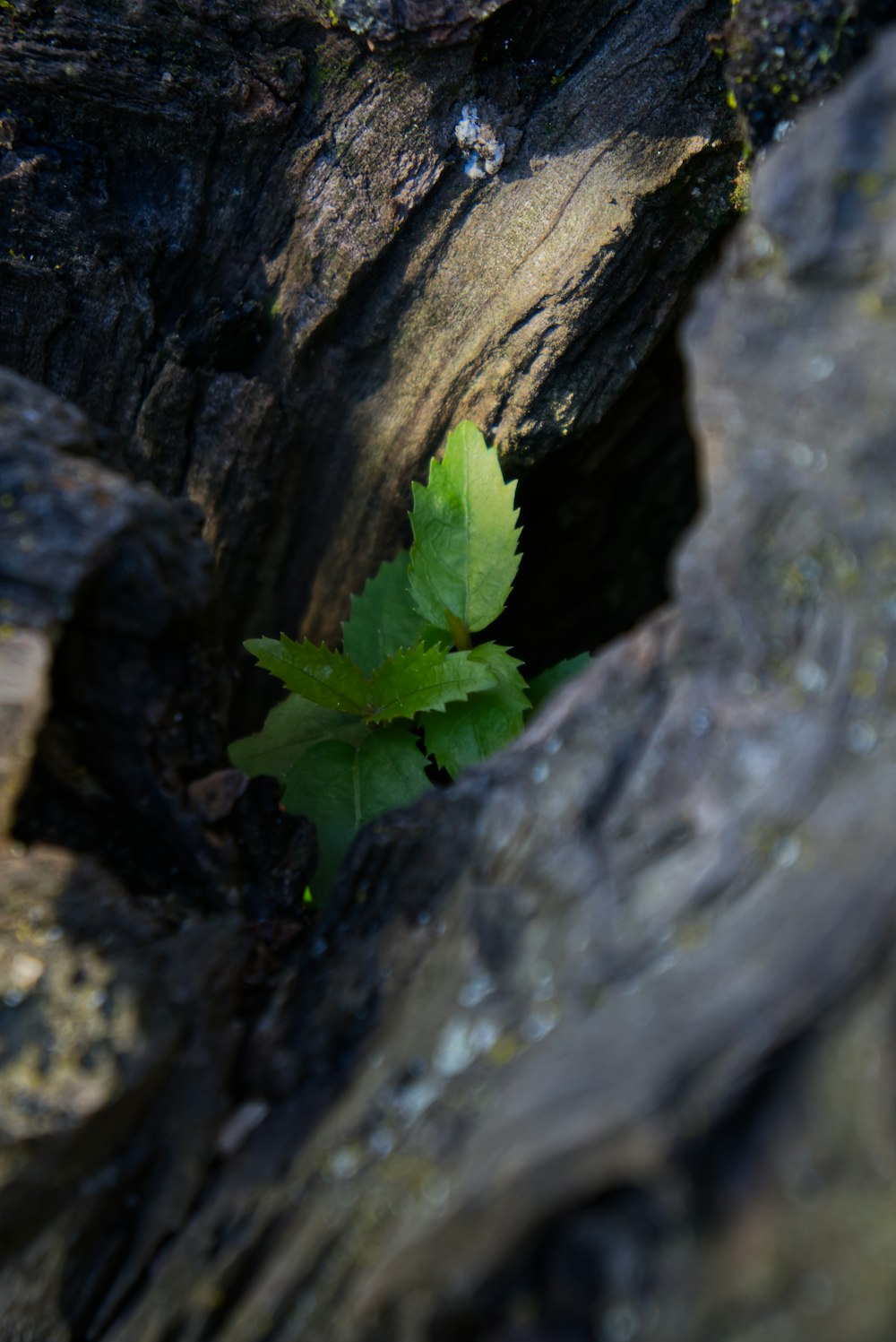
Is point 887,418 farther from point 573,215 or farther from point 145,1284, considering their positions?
point 145,1284

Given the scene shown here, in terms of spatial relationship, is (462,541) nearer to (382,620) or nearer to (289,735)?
(382,620)

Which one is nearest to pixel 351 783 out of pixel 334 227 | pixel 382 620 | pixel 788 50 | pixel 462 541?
pixel 382 620

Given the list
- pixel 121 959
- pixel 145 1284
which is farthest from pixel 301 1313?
pixel 121 959

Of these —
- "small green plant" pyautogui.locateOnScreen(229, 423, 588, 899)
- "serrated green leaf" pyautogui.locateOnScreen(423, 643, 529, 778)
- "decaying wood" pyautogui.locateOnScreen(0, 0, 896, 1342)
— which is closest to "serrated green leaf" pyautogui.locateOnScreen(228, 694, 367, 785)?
"small green plant" pyautogui.locateOnScreen(229, 423, 588, 899)

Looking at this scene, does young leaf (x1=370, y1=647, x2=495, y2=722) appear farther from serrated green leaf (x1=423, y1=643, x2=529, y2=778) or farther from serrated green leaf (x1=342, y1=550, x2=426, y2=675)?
serrated green leaf (x1=342, y1=550, x2=426, y2=675)

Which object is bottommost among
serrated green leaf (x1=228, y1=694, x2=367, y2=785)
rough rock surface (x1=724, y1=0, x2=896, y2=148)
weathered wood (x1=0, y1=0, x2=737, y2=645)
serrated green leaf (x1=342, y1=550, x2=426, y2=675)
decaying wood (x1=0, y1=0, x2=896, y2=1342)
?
decaying wood (x1=0, y1=0, x2=896, y2=1342)
